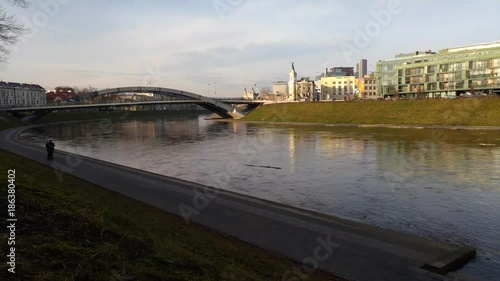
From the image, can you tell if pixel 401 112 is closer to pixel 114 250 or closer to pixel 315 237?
pixel 315 237

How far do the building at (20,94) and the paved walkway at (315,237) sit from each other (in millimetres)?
142184

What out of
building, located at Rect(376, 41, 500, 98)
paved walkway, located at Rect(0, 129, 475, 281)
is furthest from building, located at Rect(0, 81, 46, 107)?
paved walkway, located at Rect(0, 129, 475, 281)

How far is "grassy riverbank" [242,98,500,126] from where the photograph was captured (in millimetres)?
66000

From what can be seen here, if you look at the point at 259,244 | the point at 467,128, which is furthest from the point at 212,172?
the point at 467,128

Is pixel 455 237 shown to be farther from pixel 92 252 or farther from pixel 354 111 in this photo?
pixel 354 111

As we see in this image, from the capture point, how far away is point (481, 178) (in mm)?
22734

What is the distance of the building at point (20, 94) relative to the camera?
14100 centimetres

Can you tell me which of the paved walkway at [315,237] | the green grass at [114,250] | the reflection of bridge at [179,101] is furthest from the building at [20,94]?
the green grass at [114,250]

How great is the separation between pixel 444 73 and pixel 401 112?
40.0m

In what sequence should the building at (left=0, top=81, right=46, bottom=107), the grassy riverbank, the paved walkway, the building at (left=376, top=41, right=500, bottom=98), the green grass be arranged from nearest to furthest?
the green grass, the paved walkway, the grassy riverbank, the building at (left=376, top=41, right=500, bottom=98), the building at (left=0, top=81, right=46, bottom=107)

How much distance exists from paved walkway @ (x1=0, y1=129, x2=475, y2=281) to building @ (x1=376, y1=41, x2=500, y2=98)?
322 feet

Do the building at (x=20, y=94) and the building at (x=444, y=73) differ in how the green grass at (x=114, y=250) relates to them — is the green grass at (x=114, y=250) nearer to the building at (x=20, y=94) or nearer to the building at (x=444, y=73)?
the building at (x=444, y=73)

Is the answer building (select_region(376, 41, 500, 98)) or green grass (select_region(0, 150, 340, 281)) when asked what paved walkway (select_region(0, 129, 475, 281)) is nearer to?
green grass (select_region(0, 150, 340, 281))

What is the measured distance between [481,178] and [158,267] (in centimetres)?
2235
